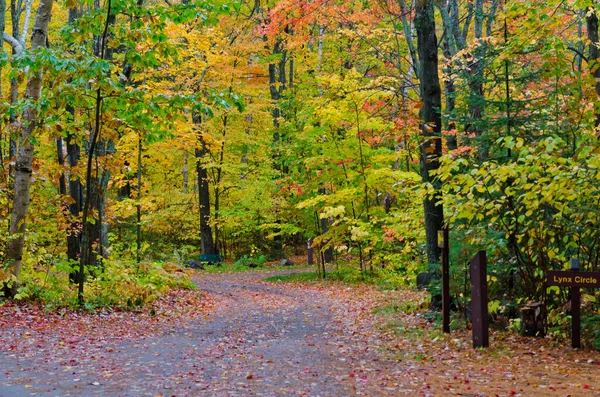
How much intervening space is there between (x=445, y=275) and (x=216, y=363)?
382cm

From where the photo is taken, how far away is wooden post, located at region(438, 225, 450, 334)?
8.73 metres

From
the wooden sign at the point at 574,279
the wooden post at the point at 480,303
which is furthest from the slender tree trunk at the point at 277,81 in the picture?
the wooden sign at the point at 574,279

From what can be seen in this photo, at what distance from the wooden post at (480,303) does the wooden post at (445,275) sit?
1043 millimetres

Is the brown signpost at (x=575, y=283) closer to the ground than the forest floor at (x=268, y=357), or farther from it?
farther from it

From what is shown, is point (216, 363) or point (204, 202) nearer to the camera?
point (216, 363)

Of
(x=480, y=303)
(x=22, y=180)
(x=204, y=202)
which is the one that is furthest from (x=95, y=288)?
(x=204, y=202)

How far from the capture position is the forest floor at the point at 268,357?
564 cm

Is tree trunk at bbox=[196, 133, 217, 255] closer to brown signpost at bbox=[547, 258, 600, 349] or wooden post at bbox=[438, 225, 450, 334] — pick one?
wooden post at bbox=[438, 225, 450, 334]

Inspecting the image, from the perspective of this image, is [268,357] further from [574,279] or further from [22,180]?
[22,180]

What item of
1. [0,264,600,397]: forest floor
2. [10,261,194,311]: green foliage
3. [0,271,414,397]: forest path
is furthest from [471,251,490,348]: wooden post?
[10,261,194,311]: green foliage

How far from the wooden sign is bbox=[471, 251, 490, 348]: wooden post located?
813 mm

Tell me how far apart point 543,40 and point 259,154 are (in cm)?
1715

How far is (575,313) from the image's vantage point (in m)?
7.21

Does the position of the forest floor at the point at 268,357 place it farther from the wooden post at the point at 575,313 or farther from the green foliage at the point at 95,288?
the green foliage at the point at 95,288
